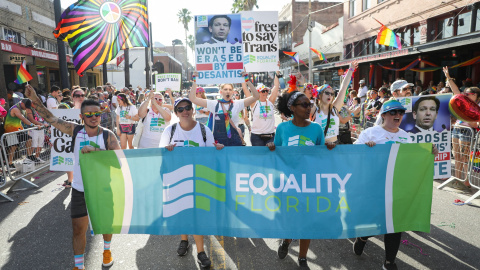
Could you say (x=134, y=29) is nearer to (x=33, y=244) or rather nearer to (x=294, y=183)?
(x=33, y=244)

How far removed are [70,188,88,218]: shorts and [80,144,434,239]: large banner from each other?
0.30 ft

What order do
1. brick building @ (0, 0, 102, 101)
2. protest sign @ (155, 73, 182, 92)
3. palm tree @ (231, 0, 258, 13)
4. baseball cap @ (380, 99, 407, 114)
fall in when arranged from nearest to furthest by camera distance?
baseball cap @ (380, 99, 407, 114) → protest sign @ (155, 73, 182, 92) → brick building @ (0, 0, 102, 101) → palm tree @ (231, 0, 258, 13)

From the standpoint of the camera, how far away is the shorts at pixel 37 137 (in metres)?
8.09

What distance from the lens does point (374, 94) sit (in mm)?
10750

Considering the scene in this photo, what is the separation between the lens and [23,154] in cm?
776

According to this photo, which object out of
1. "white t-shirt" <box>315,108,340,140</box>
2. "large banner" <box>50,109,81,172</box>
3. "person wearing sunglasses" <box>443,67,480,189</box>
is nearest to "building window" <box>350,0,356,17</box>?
"person wearing sunglasses" <box>443,67,480,189</box>

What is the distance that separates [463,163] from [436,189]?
0.66 metres

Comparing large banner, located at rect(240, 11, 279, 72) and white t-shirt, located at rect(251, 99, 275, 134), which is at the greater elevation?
large banner, located at rect(240, 11, 279, 72)

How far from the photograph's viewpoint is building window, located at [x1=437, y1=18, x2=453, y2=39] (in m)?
17.1

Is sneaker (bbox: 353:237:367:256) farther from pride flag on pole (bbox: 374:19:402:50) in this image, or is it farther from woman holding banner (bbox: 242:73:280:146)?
pride flag on pole (bbox: 374:19:402:50)

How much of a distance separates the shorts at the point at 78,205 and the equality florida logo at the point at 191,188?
2.75 feet

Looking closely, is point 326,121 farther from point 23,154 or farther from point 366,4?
point 366,4

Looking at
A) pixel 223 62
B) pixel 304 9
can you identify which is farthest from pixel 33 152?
pixel 304 9

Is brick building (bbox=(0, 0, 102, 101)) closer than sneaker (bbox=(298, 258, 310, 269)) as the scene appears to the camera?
No
